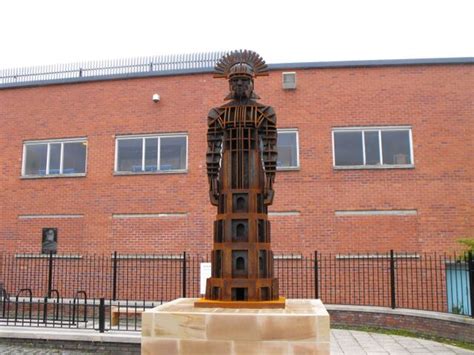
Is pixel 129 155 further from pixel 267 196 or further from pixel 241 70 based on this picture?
pixel 267 196

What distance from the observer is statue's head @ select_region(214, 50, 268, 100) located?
281 inches

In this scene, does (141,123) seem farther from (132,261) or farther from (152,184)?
(132,261)

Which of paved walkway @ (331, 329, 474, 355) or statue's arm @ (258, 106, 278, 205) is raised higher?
statue's arm @ (258, 106, 278, 205)

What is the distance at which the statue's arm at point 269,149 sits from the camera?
22.8 ft

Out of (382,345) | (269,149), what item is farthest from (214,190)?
(382,345)

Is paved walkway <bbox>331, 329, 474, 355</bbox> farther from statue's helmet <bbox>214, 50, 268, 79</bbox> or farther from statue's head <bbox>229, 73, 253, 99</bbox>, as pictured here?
statue's helmet <bbox>214, 50, 268, 79</bbox>

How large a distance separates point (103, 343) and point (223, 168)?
5237 mm

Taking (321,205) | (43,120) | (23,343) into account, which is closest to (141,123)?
(43,120)

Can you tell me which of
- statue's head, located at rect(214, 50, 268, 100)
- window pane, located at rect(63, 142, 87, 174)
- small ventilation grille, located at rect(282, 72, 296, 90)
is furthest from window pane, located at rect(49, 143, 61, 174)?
statue's head, located at rect(214, 50, 268, 100)

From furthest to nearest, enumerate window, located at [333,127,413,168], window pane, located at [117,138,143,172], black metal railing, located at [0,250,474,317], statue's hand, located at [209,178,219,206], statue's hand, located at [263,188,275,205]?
1. window pane, located at [117,138,143,172]
2. window, located at [333,127,413,168]
3. black metal railing, located at [0,250,474,317]
4. statue's hand, located at [209,178,219,206]
5. statue's hand, located at [263,188,275,205]

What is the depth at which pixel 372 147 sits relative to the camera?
1641 cm

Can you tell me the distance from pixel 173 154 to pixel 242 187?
10642 millimetres

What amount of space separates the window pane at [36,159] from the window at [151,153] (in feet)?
9.49

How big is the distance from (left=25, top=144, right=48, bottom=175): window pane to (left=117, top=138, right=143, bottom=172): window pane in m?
2.90
